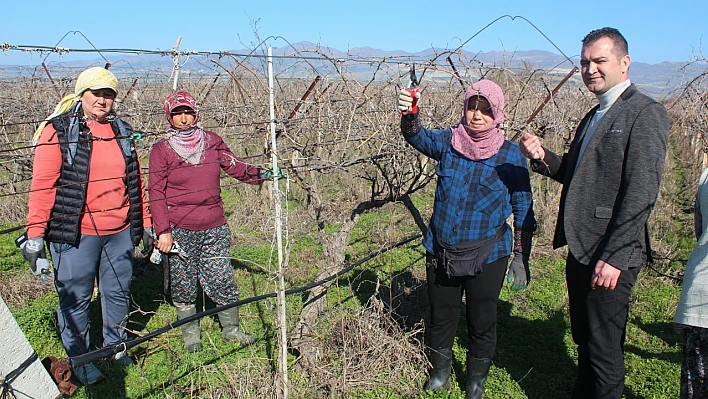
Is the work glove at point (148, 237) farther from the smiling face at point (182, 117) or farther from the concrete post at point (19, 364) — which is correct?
the concrete post at point (19, 364)

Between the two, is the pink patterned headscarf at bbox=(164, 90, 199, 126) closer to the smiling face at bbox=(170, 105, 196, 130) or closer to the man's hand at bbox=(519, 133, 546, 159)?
the smiling face at bbox=(170, 105, 196, 130)

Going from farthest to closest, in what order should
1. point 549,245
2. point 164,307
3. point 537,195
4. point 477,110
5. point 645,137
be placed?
point 537,195, point 549,245, point 164,307, point 477,110, point 645,137

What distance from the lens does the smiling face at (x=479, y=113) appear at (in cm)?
239

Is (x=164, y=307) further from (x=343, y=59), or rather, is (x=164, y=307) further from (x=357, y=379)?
(x=343, y=59)

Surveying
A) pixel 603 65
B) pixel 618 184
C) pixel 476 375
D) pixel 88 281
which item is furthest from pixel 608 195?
pixel 88 281

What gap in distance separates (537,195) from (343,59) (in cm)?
427

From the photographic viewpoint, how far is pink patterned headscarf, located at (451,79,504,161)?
7.74 ft

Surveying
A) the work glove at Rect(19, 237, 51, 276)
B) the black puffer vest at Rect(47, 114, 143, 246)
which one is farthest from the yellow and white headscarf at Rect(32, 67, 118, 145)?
the work glove at Rect(19, 237, 51, 276)

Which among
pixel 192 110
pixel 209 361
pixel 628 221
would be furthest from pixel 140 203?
pixel 628 221

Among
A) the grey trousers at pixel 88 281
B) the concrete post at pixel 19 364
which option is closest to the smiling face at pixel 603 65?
the concrete post at pixel 19 364

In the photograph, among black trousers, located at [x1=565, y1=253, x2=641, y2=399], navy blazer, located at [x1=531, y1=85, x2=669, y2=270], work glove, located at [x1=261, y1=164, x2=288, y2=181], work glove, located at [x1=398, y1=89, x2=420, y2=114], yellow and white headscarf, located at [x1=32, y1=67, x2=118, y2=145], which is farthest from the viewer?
yellow and white headscarf, located at [x1=32, y1=67, x2=118, y2=145]

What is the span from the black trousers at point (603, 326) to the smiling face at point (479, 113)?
29.2 inches

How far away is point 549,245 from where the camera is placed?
562cm

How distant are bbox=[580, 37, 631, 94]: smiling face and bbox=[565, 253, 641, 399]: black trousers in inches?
31.1
